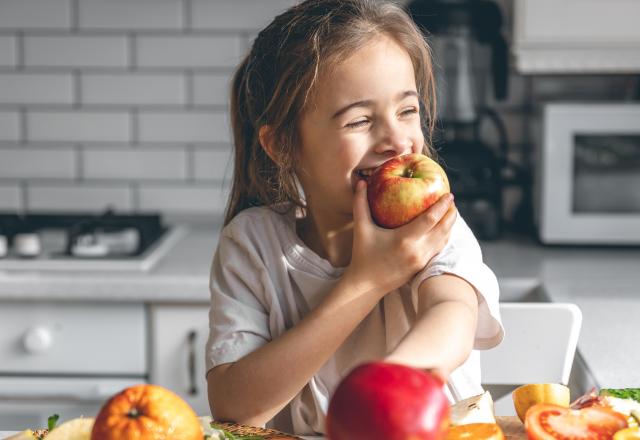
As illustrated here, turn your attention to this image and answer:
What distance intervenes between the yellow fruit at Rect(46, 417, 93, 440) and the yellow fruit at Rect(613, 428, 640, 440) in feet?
1.45

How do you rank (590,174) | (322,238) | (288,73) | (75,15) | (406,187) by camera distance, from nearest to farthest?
1. (406,187)
2. (288,73)
3. (322,238)
4. (590,174)
5. (75,15)

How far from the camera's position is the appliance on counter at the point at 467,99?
1.99m

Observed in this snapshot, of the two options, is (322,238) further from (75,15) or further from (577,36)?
(75,15)

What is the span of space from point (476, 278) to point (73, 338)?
100 cm

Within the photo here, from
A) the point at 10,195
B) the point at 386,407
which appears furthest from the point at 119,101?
the point at 386,407

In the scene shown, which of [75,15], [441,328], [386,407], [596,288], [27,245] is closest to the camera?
[386,407]

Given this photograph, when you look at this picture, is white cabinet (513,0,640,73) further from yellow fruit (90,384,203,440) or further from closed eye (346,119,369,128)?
yellow fruit (90,384,203,440)

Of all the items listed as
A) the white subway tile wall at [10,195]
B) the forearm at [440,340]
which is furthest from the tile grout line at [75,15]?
the forearm at [440,340]

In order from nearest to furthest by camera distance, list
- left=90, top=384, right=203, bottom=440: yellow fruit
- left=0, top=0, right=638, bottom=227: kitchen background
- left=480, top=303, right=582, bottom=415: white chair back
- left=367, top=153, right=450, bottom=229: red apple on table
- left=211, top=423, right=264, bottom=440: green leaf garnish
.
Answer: left=90, top=384, right=203, bottom=440: yellow fruit → left=211, top=423, right=264, bottom=440: green leaf garnish → left=367, top=153, right=450, bottom=229: red apple on table → left=480, top=303, right=582, bottom=415: white chair back → left=0, top=0, right=638, bottom=227: kitchen background

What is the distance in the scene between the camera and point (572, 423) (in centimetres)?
80

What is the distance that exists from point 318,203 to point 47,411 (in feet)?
2.88

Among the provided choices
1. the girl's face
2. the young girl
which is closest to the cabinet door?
the young girl

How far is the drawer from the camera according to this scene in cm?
175

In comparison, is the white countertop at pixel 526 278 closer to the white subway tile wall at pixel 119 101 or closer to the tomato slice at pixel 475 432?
the white subway tile wall at pixel 119 101
